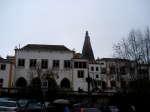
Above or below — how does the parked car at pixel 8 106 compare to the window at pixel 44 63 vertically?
below

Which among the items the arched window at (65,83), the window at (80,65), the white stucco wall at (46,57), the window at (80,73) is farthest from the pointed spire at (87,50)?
the arched window at (65,83)

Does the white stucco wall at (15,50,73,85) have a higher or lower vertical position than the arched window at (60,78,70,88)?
higher

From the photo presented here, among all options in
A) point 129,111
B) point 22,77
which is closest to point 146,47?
point 129,111

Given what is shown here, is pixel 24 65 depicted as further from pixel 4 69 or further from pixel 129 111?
pixel 129 111

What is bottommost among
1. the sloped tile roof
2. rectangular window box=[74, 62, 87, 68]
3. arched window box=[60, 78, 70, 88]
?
arched window box=[60, 78, 70, 88]

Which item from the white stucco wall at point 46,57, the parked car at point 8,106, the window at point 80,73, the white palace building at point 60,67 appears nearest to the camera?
the parked car at point 8,106

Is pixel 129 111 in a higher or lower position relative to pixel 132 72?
lower

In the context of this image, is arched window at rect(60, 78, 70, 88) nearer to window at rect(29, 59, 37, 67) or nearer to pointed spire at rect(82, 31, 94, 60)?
window at rect(29, 59, 37, 67)

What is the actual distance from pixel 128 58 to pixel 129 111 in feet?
27.6

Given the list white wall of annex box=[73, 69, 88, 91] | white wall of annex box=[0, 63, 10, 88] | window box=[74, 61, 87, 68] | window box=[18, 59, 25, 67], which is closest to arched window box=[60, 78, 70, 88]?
white wall of annex box=[73, 69, 88, 91]

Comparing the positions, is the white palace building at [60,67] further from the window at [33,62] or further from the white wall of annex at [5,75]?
the white wall of annex at [5,75]

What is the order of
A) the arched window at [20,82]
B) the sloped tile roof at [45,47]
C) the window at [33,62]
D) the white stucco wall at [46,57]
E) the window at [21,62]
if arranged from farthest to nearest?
1. the sloped tile roof at [45,47]
2. the window at [33,62]
3. the window at [21,62]
4. the white stucco wall at [46,57]
5. the arched window at [20,82]

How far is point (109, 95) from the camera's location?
179 ft

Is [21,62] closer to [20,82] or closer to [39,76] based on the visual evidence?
[20,82]
